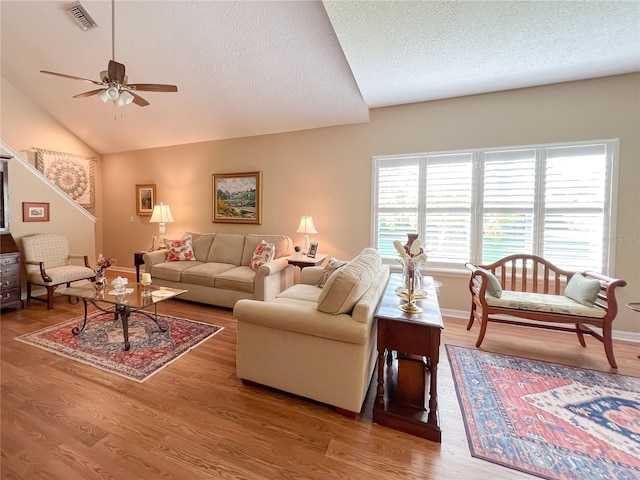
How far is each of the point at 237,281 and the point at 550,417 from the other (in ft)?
10.9

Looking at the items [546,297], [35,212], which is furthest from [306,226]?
[35,212]

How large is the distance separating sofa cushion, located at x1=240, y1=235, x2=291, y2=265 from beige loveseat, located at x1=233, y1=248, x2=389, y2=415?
2.28 m

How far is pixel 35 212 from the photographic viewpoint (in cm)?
445

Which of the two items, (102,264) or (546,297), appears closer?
(546,297)

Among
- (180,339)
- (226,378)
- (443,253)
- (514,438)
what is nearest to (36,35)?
(180,339)

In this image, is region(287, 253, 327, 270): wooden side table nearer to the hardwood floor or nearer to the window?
the window

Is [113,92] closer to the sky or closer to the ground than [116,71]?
closer to the ground

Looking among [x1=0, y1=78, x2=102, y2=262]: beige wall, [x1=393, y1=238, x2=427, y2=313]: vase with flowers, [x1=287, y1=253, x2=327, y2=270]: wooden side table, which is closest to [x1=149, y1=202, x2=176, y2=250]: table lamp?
[x1=0, y1=78, x2=102, y2=262]: beige wall

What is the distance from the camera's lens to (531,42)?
8.22 feet

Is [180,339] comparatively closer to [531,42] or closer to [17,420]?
[17,420]

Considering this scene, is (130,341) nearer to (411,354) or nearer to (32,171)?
(411,354)

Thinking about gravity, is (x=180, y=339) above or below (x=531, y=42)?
below

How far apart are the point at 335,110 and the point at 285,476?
4.08 meters

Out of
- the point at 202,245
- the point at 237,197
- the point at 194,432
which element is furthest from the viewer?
the point at 237,197
